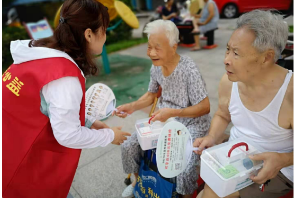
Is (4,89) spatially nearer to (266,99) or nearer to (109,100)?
(109,100)

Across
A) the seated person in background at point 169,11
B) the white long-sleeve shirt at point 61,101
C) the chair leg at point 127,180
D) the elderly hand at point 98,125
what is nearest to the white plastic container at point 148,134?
the elderly hand at point 98,125

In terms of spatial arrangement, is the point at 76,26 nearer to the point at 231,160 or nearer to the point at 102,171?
the point at 231,160

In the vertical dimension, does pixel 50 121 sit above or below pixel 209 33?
above

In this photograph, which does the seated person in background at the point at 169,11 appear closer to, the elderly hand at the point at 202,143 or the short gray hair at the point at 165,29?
the short gray hair at the point at 165,29

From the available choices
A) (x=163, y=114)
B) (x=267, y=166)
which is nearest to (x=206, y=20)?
(x=163, y=114)

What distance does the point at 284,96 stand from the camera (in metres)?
1.21

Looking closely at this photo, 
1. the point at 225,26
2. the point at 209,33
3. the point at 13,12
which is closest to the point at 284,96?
the point at 209,33

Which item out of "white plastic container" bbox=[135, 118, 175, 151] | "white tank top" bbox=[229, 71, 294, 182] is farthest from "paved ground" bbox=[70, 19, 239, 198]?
"white plastic container" bbox=[135, 118, 175, 151]

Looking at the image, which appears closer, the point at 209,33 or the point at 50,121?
the point at 50,121

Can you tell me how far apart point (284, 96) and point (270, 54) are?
23cm

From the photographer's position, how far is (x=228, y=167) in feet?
3.53

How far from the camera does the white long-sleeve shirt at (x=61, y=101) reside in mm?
1119

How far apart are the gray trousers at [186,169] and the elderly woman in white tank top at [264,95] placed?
20 cm

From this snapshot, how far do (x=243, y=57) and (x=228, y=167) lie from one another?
1.85ft
